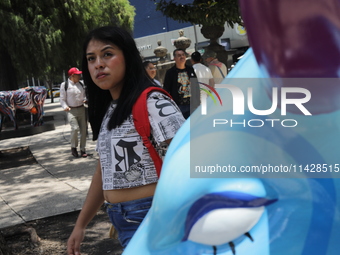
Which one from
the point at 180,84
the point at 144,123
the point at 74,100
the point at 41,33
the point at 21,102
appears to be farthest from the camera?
the point at 41,33

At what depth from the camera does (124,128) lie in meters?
2.09

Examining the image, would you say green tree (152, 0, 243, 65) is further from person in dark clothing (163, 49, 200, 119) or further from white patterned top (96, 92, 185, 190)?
white patterned top (96, 92, 185, 190)

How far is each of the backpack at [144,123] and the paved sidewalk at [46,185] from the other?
4227 millimetres

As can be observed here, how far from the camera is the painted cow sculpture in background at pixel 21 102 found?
14.5m

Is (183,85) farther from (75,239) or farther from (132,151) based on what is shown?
(132,151)

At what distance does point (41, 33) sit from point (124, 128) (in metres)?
14.0

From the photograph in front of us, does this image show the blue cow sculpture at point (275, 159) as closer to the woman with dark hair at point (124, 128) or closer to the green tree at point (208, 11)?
the woman with dark hair at point (124, 128)

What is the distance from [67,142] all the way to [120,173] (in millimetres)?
10307

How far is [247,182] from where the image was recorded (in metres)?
1.09

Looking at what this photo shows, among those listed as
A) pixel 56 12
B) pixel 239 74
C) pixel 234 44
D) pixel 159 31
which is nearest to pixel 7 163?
pixel 56 12

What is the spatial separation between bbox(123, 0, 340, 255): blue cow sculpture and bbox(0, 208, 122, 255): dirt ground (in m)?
3.79

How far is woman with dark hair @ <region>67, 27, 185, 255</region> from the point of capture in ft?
6.76

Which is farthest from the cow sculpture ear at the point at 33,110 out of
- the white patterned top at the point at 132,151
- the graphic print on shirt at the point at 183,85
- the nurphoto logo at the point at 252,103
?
the nurphoto logo at the point at 252,103

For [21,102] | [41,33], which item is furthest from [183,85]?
[41,33]
